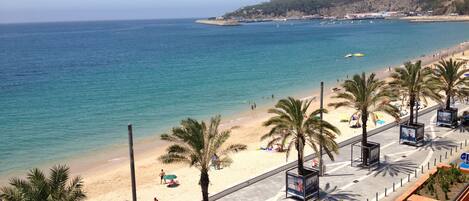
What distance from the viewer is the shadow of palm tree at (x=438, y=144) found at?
25.0m

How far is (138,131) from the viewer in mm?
38281

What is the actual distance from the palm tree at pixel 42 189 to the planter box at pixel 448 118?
975 inches

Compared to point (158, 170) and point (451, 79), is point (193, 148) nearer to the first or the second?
point (158, 170)

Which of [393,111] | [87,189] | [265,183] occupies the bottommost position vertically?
[87,189]

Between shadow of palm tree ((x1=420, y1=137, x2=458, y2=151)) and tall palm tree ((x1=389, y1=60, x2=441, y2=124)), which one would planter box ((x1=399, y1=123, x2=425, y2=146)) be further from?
tall palm tree ((x1=389, y1=60, x2=441, y2=124))

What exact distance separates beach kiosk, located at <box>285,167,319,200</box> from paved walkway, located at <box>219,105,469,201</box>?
461 mm

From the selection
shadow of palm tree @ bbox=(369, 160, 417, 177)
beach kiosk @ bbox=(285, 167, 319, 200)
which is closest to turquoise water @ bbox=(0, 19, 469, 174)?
beach kiosk @ bbox=(285, 167, 319, 200)

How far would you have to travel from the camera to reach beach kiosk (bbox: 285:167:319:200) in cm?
1836

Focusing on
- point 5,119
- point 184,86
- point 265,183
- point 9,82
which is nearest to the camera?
point 265,183

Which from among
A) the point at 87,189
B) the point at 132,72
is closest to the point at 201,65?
the point at 132,72

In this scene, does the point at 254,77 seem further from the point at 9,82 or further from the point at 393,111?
the point at 393,111

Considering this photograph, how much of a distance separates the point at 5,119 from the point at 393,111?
36.6 m

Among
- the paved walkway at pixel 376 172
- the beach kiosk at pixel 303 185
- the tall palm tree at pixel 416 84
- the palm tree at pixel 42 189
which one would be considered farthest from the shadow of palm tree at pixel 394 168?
the palm tree at pixel 42 189

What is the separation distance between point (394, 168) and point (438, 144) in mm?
5345
